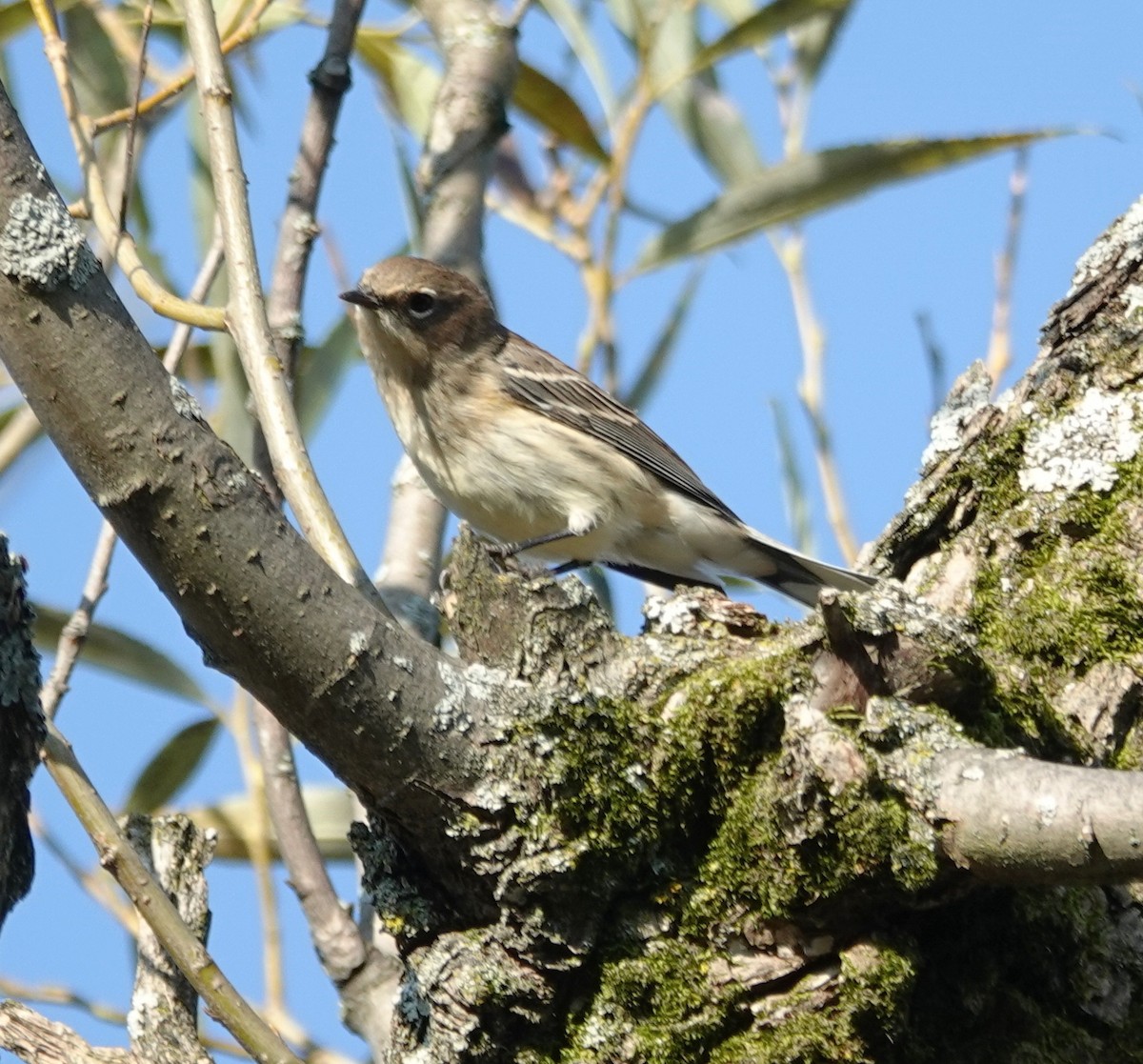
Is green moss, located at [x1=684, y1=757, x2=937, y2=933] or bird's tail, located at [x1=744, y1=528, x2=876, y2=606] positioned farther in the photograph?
bird's tail, located at [x1=744, y1=528, x2=876, y2=606]

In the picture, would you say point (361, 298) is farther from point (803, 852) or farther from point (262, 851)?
point (803, 852)

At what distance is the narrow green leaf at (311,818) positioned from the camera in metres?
5.03

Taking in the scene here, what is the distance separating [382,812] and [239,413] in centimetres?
237

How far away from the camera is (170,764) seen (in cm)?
514

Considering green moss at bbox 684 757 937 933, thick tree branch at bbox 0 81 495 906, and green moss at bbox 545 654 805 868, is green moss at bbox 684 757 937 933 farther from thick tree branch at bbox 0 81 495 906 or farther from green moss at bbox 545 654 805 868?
thick tree branch at bbox 0 81 495 906

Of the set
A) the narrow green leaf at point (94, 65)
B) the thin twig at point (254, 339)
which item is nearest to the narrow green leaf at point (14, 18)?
the narrow green leaf at point (94, 65)

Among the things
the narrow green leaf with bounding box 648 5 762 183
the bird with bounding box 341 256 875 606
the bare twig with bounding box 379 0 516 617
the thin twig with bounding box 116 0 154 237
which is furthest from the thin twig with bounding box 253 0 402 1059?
the narrow green leaf with bounding box 648 5 762 183

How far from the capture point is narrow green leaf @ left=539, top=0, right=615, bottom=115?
5605 millimetres

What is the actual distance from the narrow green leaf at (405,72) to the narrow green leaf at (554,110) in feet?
1.12

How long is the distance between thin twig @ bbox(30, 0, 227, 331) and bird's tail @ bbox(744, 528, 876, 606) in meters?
2.64

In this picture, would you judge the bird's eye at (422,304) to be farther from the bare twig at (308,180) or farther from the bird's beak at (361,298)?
the bare twig at (308,180)

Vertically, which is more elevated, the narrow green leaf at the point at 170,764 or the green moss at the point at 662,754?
the narrow green leaf at the point at 170,764

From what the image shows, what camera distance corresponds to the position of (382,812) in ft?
8.80

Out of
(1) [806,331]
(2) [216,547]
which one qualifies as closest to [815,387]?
(1) [806,331]
